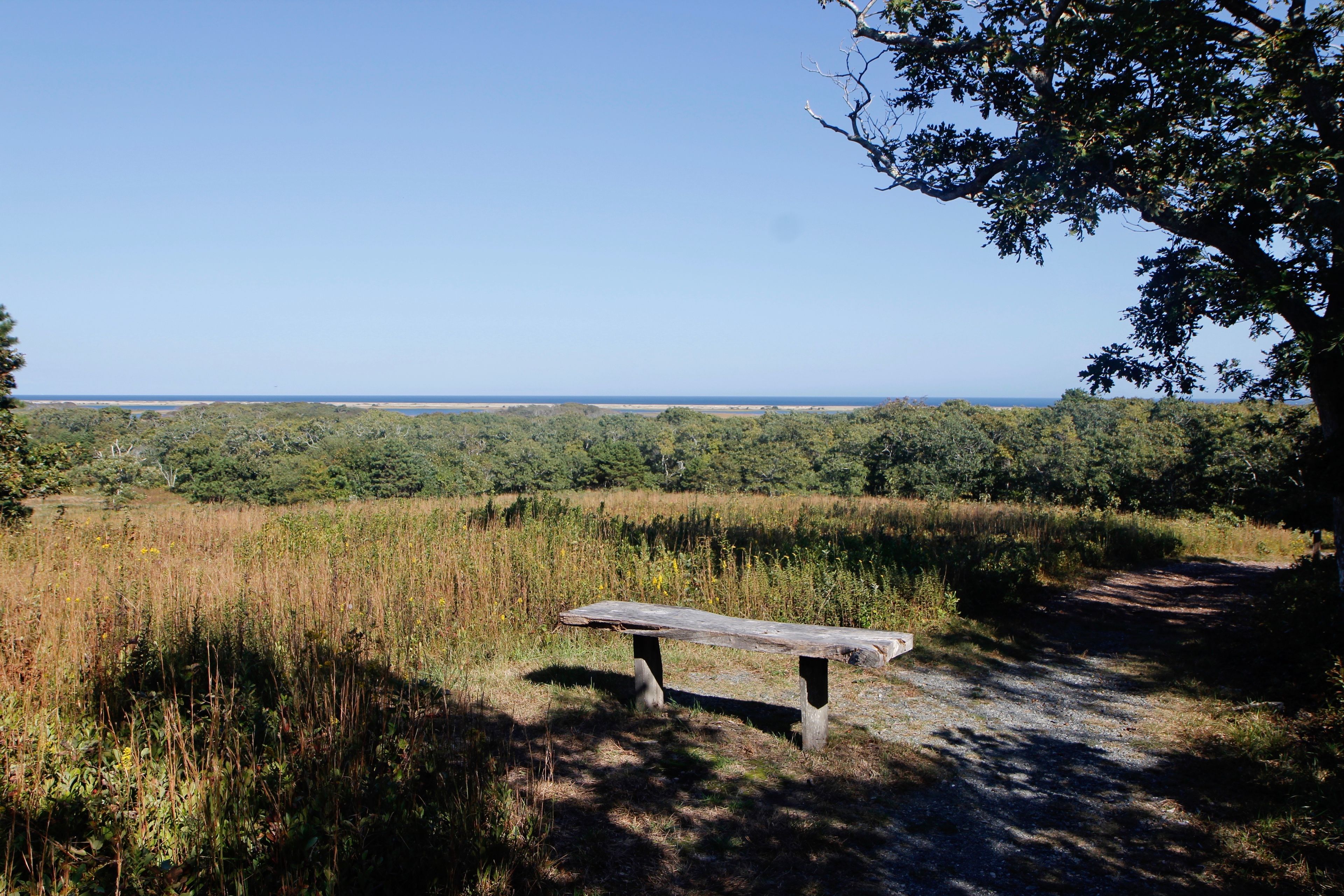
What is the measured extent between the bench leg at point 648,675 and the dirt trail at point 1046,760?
2.30ft

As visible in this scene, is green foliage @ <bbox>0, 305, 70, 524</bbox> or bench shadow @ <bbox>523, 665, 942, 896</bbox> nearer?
bench shadow @ <bbox>523, 665, 942, 896</bbox>

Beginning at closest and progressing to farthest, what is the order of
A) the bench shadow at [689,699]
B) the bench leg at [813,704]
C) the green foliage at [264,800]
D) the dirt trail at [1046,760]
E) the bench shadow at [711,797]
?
the green foliage at [264,800]
the bench shadow at [711,797]
the dirt trail at [1046,760]
the bench leg at [813,704]
the bench shadow at [689,699]

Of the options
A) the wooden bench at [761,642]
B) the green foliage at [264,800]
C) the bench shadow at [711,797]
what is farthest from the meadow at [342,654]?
the wooden bench at [761,642]

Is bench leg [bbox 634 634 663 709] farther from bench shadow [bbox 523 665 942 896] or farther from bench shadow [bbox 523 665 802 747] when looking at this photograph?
bench shadow [bbox 523 665 802 747]

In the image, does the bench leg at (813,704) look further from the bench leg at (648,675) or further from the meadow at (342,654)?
the bench leg at (648,675)

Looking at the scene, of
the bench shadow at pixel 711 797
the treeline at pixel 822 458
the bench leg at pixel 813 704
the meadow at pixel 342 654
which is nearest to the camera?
the meadow at pixel 342 654

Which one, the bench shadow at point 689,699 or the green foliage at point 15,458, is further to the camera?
the green foliage at point 15,458

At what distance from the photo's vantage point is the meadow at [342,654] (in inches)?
106

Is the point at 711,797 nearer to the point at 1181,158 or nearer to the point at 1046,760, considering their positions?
the point at 1046,760

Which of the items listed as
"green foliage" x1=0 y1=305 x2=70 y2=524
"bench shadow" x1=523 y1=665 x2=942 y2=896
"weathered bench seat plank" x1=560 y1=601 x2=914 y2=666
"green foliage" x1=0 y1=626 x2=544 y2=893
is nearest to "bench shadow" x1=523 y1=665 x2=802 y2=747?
"bench shadow" x1=523 y1=665 x2=942 y2=896

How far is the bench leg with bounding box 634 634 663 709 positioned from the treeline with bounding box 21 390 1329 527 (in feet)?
19.2

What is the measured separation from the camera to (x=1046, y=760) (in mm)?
4641

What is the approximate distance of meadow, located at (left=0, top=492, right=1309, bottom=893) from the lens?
106 inches

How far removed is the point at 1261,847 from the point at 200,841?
15.0 feet
